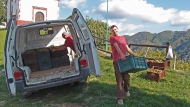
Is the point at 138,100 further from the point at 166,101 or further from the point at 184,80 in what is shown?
the point at 184,80

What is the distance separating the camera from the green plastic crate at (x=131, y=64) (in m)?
4.81

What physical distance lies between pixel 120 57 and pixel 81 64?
4.36 ft

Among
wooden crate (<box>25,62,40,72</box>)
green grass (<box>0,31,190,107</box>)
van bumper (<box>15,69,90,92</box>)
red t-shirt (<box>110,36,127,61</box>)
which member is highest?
red t-shirt (<box>110,36,127,61</box>)

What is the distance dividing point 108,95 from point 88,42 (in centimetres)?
157

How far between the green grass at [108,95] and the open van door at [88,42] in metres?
0.78

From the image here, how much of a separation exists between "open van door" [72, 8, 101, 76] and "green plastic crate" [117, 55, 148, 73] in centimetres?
79

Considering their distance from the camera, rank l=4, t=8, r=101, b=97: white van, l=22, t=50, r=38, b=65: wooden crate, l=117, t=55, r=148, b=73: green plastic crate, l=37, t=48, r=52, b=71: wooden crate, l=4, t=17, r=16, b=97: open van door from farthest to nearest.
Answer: l=37, t=48, r=52, b=71: wooden crate, l=22, t=50, r=38, b=65: wooden crate, l=4, t=8, r=101, b=97: white van, l=4, t=17, r=16, b=97: open van door, l=117, t=55, r=148, b=73: green plastic crate

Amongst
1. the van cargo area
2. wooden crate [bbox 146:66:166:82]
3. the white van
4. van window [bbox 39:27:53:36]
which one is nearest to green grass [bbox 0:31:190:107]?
wooden crate [bbox 146:66:166:82]

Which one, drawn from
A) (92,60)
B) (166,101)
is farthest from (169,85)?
(92,60)

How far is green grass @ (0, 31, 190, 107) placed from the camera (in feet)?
18.2

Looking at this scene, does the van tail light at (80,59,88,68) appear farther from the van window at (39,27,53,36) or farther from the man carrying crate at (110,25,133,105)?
the van window at (39,27,53,36)

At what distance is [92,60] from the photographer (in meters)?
5.77

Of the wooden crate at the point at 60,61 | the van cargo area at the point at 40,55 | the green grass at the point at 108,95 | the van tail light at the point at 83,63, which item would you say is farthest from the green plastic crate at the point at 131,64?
the wooden crate at the point at 60,61

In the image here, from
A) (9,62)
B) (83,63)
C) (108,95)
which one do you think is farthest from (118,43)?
(9,62)
